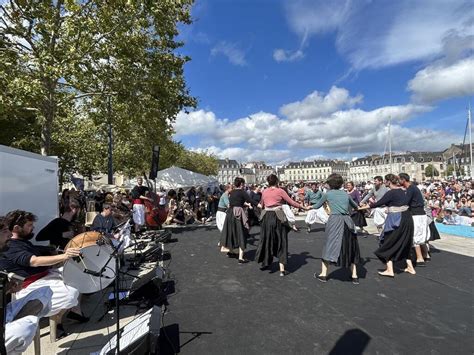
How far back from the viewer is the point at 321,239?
Answer: 10.5m

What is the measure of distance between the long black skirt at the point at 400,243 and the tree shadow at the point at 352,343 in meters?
2.76

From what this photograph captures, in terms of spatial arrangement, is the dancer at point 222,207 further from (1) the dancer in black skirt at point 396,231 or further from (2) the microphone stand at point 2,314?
(2) the microphone stand at point 2,314

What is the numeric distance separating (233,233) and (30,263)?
4.89 metres

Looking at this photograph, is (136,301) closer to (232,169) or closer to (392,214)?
(392,214)

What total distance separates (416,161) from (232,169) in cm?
8074

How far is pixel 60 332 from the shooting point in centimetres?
409

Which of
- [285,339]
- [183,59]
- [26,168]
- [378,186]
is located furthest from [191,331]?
[183,59]

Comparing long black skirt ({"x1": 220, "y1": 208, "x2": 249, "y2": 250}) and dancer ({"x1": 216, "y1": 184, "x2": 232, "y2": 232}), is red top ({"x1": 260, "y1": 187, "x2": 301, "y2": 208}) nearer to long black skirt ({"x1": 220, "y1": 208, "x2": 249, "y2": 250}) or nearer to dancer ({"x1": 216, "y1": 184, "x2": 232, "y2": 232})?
long black skirt ({"x1": 220, "y1": 208, "x2": 249, "y2": 250})

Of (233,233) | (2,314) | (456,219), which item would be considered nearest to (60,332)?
(2,314)

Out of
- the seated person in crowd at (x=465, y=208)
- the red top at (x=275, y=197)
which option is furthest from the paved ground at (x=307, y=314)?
the seated person in crowd at (x=465, y=208)

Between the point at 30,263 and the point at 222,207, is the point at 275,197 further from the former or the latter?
the point at 30,263

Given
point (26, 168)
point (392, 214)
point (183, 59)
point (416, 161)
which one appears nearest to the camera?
point (26, 168)

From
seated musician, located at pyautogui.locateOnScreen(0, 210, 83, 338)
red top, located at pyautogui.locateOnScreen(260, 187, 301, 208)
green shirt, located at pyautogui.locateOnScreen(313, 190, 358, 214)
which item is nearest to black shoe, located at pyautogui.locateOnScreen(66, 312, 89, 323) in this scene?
seated musician, located at pyautogui.locateOnScreen(0, 210, 83, 338)

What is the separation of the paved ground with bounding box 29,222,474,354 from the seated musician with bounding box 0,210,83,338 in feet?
2.06
